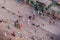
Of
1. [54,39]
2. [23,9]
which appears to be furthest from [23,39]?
[23,9]

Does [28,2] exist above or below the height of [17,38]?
above

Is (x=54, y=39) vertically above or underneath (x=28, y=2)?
underneath

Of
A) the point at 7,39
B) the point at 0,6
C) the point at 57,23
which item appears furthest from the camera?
the point at 0,6

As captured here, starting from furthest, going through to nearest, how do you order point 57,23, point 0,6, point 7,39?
→ point 0,6 → point 57,23 → point 7,39

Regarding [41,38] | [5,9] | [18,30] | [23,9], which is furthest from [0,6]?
[41,38]

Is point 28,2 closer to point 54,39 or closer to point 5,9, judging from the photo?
point 5,9

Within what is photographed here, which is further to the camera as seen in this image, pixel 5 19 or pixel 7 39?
pixel 5 19

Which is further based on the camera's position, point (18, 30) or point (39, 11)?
point (39, 11)

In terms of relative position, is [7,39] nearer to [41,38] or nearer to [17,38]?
[17,38]
